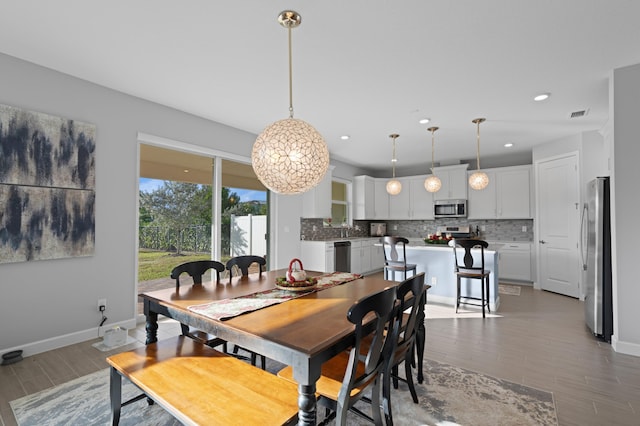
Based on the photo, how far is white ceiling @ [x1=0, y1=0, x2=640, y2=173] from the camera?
2148 mm

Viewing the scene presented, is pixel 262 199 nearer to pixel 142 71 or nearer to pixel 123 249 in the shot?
pixel 123 249

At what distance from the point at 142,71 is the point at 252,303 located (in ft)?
8.51

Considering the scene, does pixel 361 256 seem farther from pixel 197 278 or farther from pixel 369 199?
pixel 197 278

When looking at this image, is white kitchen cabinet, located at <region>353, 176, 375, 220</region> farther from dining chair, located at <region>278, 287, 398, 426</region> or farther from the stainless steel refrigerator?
dining chair, located at <region>278, 287, 398, 426</region>

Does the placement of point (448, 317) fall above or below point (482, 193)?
below

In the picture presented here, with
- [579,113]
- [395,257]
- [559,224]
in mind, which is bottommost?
[395,257]

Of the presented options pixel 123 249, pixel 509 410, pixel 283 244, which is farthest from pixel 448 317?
pixel 123 249

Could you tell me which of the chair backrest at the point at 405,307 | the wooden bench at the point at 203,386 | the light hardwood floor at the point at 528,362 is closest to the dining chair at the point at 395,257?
the light hardwood floor at the point at 528,362

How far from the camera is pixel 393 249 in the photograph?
15.5ft

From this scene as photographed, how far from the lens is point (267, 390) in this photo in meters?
1.48

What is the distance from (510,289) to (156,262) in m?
5.90

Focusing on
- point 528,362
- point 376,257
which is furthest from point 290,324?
point 376,257

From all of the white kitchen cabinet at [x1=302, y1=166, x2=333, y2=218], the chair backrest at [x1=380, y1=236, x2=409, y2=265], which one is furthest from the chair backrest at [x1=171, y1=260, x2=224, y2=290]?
the white kitchen cabinet at [x1=302, y1=166, x2=333, y2=218]

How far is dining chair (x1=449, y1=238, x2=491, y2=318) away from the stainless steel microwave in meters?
2.54
